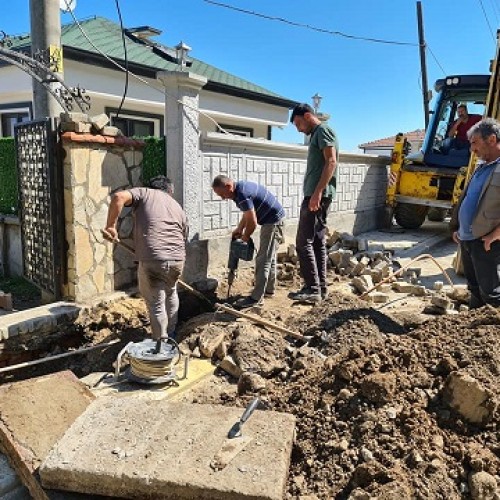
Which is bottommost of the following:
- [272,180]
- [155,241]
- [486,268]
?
[486,268]

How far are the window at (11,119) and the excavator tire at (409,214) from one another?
7.94 metres

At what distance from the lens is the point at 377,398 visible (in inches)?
101

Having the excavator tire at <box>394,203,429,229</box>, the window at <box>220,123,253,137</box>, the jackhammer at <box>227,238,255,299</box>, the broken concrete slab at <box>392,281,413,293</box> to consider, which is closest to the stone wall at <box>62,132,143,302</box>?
the jackhammer at <box>227,238,255,299</box>

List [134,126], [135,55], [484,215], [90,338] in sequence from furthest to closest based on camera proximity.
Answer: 1. [135,55]
2. [134,126]
3. [90,338]
4. [484,215]

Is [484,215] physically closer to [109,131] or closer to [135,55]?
[109,131]

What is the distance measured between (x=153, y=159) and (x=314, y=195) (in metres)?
1.78

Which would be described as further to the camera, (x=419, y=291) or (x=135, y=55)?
(x=135, y=55)

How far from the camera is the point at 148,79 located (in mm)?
10703

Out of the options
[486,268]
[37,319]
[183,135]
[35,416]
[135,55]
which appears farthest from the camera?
[135,55]

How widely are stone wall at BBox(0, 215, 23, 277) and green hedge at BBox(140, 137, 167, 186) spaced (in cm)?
224

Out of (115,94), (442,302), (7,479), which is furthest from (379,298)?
(115,94)

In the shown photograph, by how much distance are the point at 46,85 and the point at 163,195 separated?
7.73 feet

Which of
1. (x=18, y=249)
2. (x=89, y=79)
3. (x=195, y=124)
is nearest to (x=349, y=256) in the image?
(x=195, y=124)

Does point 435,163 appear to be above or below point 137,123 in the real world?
below
